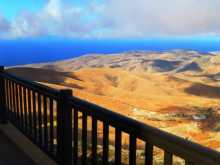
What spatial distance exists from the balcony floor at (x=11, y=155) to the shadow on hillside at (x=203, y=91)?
30037 millimetres

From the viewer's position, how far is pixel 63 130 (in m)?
4.62

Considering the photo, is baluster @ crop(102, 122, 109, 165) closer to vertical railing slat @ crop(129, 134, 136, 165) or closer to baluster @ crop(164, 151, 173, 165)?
vertical railing slat @ crop(129, 134, 136, 165)

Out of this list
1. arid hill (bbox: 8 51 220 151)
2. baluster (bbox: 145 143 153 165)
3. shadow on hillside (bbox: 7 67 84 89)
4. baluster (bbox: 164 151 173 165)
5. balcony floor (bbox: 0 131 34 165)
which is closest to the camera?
baluster (bbox: 164 151 173 165)

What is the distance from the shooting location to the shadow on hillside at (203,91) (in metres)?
35.3

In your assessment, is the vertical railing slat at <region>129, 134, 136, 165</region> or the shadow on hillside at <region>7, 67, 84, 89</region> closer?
the vertical railing slat at <region>129, 134, 136, 165</region>

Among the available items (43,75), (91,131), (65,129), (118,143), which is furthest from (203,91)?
(118,143)

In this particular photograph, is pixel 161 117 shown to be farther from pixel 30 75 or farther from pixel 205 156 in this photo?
pixel 205 156

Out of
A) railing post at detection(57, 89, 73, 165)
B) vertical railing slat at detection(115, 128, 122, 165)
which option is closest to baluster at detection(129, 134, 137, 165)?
vertical railing slat at detection(115, 128, 122, 165)

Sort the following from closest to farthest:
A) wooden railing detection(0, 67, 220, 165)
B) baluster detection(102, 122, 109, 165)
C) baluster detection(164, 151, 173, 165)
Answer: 1. wooden railing detection(0, 67, 220, 165)
2. baluster detection(164, 151, 173, 165)
3. baluster detection(102, 122, 109, 165)

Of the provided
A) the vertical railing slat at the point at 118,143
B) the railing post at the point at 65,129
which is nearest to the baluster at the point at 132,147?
the vertical railing slat at the point at 118,143

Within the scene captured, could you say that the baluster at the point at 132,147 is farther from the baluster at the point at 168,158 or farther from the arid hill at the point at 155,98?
the arid hill at the point at 155,98

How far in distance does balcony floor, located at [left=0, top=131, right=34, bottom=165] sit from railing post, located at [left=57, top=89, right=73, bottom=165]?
33.0 inches

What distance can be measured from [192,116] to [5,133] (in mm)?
Answer: 16001

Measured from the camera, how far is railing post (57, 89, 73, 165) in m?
4.45
